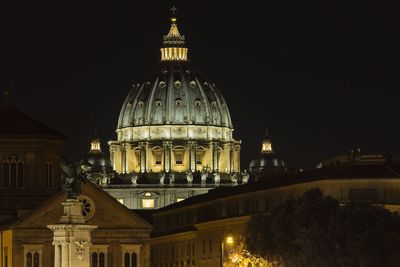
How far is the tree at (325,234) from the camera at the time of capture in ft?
413

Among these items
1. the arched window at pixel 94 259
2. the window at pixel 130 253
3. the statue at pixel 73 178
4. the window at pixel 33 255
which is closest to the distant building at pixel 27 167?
the window at pixel 33 255

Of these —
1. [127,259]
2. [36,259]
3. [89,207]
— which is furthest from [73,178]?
[127,259]

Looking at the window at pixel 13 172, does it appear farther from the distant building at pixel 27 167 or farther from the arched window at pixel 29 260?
the arched window at pixel 29 260

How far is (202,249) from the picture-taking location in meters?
188

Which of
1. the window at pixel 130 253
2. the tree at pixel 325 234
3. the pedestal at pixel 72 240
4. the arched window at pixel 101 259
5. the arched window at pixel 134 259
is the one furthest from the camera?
the window at pixel 130 253

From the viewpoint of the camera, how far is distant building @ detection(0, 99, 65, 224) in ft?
573

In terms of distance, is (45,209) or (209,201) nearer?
(45,209)

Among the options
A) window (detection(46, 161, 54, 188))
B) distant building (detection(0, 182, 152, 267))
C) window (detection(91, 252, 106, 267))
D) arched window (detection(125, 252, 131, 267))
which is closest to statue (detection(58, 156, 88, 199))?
distant building (detection(0, 182, 152, 267))

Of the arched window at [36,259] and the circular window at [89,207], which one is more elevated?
the circular window at [89,207]

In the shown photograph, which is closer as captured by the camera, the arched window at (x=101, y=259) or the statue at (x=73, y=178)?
the statue at (x=73, y=178)

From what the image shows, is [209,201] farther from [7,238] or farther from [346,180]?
[346,180]

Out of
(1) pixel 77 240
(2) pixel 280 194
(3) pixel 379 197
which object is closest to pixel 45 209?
(2) pixel 280 194

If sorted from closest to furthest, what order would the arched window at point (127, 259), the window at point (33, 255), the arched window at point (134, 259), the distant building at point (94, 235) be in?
the window at point (33, 255)
the distant building at point (94, 235)
the arched window at point (134, 259)
the arched window at point (127, 259)

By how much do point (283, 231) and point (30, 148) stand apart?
44876 millimetres
